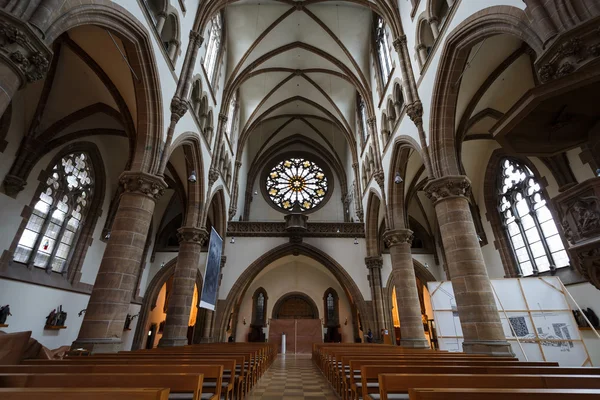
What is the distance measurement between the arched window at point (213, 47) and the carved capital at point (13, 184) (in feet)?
22.3

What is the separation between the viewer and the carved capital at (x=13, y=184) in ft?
27.2

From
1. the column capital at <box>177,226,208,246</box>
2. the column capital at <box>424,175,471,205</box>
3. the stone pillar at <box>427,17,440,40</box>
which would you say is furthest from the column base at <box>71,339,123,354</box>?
the stone pillar at <box>427,17,440,40</box>

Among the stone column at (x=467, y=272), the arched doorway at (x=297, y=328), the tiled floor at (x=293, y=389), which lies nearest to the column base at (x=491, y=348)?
the stone column at (x=467, y=272)

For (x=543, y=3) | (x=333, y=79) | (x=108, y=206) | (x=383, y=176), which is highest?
(x=333, y=79)

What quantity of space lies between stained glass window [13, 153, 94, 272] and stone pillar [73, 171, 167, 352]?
5268mm

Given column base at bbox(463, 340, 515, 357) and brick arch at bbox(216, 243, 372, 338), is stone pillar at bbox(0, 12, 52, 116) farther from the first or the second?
brick arch at bbox(216, 243, 372, 338)

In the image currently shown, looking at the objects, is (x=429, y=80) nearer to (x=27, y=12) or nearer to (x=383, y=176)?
(x=383, y=176)

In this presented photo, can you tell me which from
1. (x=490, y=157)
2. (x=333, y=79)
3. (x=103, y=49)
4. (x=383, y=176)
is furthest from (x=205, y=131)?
(x=490, y=157)

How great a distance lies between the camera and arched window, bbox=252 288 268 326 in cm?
1741

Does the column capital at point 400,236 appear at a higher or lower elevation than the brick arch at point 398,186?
lower

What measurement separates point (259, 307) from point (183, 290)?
29.1 ft

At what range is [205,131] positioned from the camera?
1137cm

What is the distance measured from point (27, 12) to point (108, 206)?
10.3 meters

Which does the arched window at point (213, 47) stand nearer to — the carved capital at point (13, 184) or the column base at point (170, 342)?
the carved capital at point (13, 184)
